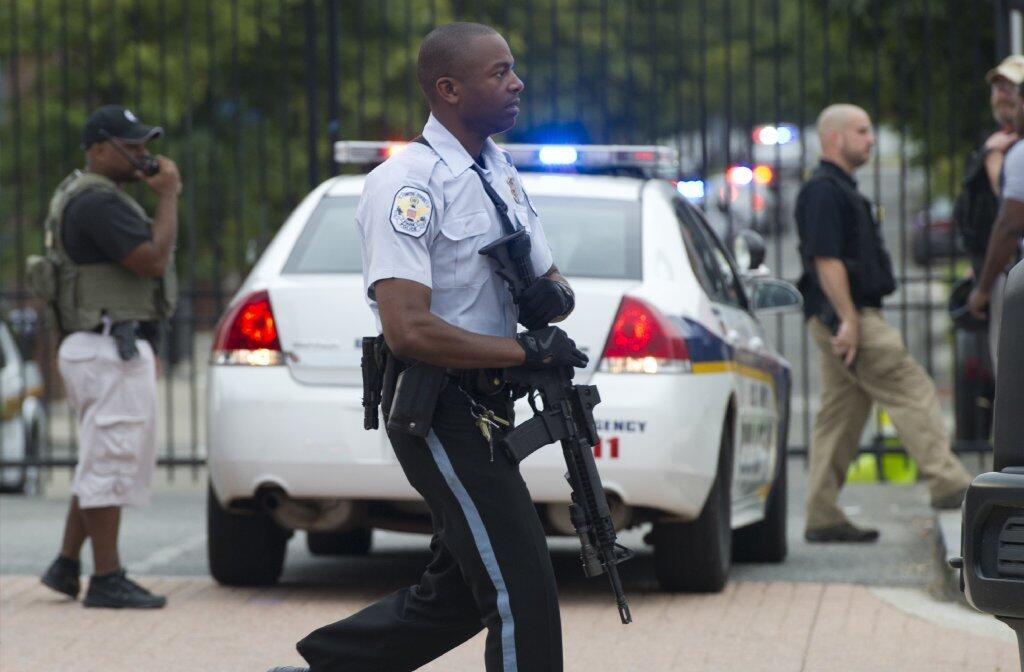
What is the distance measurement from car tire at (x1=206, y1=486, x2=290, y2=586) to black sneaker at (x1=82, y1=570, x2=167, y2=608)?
362mm

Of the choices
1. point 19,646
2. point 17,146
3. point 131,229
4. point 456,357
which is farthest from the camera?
point 17,146

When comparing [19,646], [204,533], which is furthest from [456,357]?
A: [204,533]

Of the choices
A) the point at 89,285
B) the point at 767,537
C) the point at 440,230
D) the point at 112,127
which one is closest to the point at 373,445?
the point at 89,285

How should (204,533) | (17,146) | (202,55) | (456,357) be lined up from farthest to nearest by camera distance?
(202,55)
(17,146)
(204,533)
(456,357)

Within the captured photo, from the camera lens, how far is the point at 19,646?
608cm

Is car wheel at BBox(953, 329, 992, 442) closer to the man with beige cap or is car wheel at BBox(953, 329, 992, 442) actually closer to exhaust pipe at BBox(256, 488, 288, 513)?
the man with beige cap

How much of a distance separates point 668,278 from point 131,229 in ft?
6.26

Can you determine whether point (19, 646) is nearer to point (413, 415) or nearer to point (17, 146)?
point (413, 415)

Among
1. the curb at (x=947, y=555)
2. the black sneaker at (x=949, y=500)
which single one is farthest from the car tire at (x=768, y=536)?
the black sneaker at (x=949, y=500)

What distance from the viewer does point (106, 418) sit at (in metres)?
6.71

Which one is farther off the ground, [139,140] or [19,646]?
[139,140]

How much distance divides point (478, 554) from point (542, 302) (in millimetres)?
547

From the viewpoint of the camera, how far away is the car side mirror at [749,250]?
8016mm

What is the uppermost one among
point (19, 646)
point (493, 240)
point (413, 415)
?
point (493, 240)
